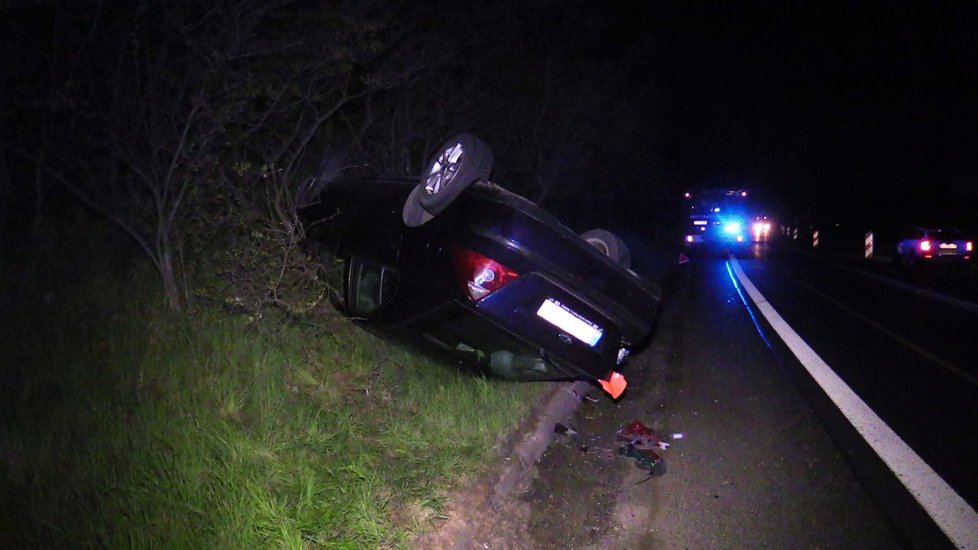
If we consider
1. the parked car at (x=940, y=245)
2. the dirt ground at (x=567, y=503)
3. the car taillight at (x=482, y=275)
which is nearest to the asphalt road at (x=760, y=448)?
the dirt ground at (x=567, y=503)

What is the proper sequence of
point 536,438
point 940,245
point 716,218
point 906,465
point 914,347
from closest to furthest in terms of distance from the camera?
point 906,465 → point 536,438 → point 914,347 → point 940,245 → point 716,218

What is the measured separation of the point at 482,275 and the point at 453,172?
764 mm

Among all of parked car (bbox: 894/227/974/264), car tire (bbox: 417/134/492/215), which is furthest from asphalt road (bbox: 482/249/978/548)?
parked car (bbox: 894/227/974/264)

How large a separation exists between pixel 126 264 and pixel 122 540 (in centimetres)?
530

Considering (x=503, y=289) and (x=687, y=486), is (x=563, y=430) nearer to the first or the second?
(x=687, y=486)

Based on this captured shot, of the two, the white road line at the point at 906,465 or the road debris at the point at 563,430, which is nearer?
the white road line at the point at 906,465

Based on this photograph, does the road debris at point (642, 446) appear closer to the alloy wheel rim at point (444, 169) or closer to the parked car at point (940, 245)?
the alloy wheel rim at point (444, 169)

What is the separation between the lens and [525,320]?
4.45 m

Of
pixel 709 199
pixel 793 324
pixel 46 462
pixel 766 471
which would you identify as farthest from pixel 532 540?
pixel 709 199

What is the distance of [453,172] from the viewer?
15.4 ft

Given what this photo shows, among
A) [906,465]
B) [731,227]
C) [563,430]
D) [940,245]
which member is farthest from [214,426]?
[731,227]

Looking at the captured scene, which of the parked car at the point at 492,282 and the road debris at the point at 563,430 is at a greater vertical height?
the parked car at the point at 492,282

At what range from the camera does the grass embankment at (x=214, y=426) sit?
362 centimetres

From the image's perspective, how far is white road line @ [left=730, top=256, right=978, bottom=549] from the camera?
13.7 feet
